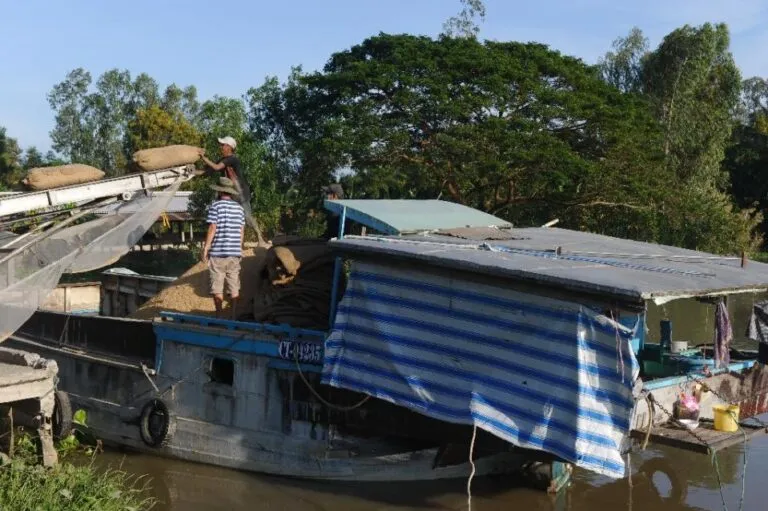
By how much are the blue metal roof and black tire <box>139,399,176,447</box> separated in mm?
2895

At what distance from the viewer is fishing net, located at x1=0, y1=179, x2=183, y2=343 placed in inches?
292

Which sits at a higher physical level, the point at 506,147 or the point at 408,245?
the point at 506,147

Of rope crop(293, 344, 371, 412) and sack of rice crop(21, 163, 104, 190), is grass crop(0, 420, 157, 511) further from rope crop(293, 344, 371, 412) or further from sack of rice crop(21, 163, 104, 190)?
sack of rice crop(21, 163, 104, 190)

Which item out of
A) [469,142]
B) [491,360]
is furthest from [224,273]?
[469,142]

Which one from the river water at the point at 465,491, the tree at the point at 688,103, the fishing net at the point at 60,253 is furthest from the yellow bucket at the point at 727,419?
the tree at the point at 688,103

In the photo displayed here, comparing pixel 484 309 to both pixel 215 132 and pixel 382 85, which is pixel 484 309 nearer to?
pixel 382 85

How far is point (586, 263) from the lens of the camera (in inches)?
271

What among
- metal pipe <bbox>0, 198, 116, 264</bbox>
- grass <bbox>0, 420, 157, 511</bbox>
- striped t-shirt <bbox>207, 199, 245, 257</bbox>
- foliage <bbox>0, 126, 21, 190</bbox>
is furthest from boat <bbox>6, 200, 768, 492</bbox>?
foliage <bbox>0, 126, 21, 190</bbox>

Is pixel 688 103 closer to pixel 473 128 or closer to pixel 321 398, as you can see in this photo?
pixel 473 128

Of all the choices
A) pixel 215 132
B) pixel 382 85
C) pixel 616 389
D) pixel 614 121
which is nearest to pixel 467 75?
pixel 382 85

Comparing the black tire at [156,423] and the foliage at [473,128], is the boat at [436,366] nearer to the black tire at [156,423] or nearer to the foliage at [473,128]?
the black tire at [156,423]

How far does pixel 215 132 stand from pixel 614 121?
1091 cm

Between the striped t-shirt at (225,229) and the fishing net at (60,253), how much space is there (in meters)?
0.51

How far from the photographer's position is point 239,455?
27.9 feet
